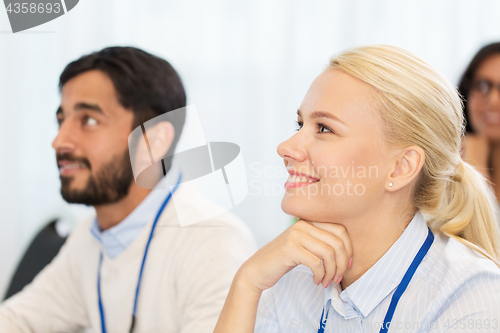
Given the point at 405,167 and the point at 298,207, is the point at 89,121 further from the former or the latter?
the point at 405,167

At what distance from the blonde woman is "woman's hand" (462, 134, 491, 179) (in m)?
0.63

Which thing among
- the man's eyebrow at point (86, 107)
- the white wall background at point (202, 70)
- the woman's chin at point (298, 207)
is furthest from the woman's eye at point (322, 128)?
the man's eyebrow at point (86, 107)

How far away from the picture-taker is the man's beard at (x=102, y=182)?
0.79 m

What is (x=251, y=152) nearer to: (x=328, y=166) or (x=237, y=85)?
(x=237, y=85)

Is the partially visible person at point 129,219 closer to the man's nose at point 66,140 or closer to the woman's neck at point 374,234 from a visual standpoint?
the man's nose at point 66,140

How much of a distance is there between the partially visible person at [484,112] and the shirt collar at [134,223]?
3.05 feet

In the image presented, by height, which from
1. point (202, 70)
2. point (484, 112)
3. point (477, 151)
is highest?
point (202, 70)

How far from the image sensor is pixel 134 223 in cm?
81

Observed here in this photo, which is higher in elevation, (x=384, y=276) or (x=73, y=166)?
(x=73, y=166)

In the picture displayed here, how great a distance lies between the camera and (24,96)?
3.40 ft

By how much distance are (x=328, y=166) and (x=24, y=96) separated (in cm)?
85

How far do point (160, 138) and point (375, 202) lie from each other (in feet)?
1.42
